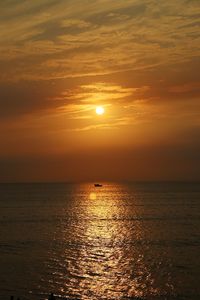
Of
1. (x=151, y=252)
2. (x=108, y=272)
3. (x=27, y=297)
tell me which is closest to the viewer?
(x=27, y=297)

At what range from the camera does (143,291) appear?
142 feet

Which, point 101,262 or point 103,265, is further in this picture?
point 101,262

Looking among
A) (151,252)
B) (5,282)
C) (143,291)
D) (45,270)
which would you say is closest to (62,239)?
(151,252)

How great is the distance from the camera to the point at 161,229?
91.1 m

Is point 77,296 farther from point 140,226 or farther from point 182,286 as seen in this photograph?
point 140,226

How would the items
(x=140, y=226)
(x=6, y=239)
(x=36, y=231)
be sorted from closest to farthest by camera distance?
1. (x=6, y=239)
2. (x=36, y=231)
3. (x=140, y=226)

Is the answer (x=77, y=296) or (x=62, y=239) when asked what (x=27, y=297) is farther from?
(x=62, y=239)

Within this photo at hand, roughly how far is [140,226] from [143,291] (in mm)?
54278

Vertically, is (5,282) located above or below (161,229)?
below

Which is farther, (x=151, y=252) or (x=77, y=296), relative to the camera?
(x=151, y=252)

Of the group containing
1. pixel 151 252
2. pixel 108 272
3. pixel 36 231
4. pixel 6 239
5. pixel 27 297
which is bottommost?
pixel 27 297

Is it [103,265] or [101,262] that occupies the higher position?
[101,262]

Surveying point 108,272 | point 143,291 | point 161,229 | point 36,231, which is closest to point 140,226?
point 161,229

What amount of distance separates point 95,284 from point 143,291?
572cm
